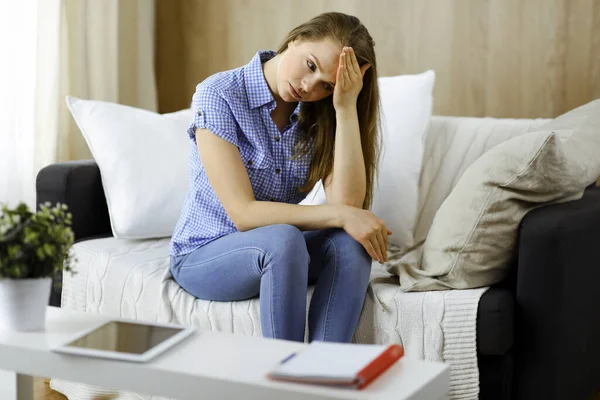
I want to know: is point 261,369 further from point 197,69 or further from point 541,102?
point 197,69

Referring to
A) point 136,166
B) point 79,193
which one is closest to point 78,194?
point 79,193

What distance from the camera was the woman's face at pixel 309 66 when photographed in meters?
1.85

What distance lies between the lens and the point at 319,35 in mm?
1860

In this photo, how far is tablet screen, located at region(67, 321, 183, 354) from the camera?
1.31 m

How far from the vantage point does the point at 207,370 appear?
48.1 inches

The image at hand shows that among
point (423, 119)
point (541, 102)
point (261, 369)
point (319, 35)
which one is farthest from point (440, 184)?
point (261, 369)

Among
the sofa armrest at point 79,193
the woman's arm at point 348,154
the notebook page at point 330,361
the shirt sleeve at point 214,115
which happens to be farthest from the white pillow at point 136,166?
the notebook page at point 330,361

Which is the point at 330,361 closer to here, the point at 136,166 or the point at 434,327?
the point at 434,327

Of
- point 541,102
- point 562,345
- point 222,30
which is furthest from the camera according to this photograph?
point 222,30

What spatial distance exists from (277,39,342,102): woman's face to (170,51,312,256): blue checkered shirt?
11 cm

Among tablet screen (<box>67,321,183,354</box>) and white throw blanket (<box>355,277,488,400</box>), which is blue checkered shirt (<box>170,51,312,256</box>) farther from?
tablet screen (<box>67,321,183,354</box>)

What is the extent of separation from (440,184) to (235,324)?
2.65 ft

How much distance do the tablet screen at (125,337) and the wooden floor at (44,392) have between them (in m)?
0.89

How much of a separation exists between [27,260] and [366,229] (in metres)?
0.74
